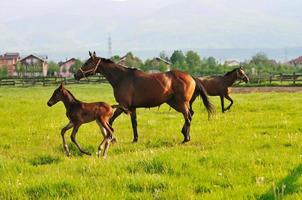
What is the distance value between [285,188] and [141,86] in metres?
6.81

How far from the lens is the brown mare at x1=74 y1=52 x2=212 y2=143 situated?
13188mm

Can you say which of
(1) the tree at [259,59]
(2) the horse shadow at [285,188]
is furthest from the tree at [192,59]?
(2) the horse shadow at [285,188]

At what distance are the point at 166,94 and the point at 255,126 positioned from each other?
326 centimetres

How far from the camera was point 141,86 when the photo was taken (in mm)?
13234

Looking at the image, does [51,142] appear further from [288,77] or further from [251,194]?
[288,77]

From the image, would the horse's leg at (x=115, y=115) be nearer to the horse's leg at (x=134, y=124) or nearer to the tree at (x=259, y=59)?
the horse's leg at (x=134, y=124)

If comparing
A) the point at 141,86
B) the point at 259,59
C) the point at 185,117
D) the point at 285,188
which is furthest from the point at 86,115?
the point at 259,59

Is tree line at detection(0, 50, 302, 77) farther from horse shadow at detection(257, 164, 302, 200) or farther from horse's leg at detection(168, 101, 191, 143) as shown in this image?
horse shadow at detection(257, 164, 302, 200)

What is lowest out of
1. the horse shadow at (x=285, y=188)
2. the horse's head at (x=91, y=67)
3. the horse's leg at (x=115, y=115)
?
the horse shadow at (x=285, y=188)

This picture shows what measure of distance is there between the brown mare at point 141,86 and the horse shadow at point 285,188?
5.50m

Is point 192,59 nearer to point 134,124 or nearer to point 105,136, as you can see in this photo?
point 134,124

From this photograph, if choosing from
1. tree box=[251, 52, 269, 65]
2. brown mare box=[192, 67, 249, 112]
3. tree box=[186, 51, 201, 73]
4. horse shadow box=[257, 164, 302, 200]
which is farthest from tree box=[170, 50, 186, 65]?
horse shadow box=[257, 164, 302, 200]

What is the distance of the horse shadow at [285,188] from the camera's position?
6602 mm

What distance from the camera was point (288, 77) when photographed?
185 feet
